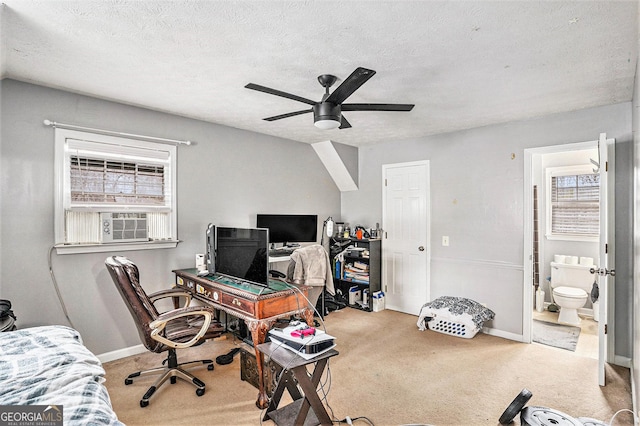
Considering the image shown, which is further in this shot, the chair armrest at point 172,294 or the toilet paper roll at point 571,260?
the toilet paper roll at point 571,260

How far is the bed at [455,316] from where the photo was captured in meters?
3.79

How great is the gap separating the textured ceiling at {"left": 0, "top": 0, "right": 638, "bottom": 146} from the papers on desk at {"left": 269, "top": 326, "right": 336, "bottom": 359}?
6.04 feet

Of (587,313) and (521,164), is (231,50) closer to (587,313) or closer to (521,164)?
(521,164)

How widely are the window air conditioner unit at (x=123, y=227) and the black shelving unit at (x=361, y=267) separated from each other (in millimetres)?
2754

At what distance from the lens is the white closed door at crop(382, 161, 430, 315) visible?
4.61m

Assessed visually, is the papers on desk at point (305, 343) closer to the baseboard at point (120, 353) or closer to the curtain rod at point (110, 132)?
the baseboard at point (120, 353)

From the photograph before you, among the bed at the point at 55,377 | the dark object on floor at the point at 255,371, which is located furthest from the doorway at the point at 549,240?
the bed at the point at 55,377

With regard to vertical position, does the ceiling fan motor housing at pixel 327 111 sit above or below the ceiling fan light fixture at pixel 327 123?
above

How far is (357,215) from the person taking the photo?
5.41 meters

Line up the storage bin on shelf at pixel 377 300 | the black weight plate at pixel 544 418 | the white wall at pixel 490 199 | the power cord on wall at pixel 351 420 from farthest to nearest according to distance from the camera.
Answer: the storage bin on shelf at pixel 377 300, the white wall at pixel 490 199, the power cord on wall at pixel 351 420, the black weight plate at pixel 544 418

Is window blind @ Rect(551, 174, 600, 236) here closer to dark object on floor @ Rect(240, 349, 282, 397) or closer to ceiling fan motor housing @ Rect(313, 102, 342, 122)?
ceiling fan motor housing @ Rect(313, 102, 342, 122)

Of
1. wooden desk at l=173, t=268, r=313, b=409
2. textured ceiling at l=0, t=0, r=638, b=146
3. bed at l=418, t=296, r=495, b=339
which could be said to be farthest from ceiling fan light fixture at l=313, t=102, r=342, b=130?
bed at l=418, t=296, r=495, b=339

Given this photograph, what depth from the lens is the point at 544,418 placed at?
129cm

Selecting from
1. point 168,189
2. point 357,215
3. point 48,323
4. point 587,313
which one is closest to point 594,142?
point 587,313
